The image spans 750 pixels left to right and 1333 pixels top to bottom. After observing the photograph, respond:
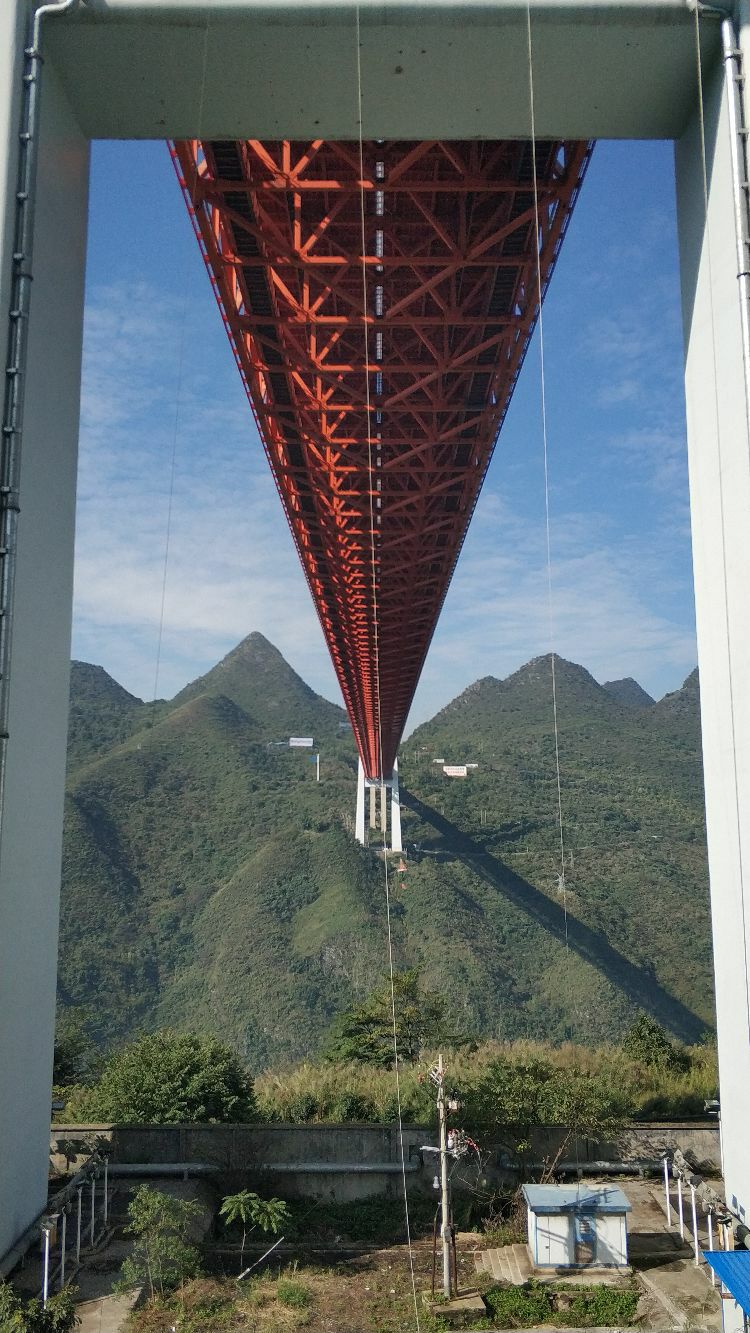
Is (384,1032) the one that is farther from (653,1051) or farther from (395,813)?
(395,813)

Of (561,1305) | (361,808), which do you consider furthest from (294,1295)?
(361,808)

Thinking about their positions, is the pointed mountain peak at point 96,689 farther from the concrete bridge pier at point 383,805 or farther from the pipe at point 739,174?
the pipe at point 739,174

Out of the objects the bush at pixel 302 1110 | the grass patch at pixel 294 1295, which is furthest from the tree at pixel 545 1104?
the grass patch at pixel 294 1295

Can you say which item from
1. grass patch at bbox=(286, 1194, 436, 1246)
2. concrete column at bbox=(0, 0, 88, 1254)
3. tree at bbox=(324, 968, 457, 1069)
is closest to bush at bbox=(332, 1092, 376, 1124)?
grass patch at bbox=(286, 1194, 436, 1246)

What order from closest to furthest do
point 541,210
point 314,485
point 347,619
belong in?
point 541,210 < point 314,485 < point 347,619

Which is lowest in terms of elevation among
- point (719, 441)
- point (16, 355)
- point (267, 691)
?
point (719, 441)

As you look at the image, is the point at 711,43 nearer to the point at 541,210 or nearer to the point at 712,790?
the point at 541,210

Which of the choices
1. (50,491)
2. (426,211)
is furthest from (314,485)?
(50,491)

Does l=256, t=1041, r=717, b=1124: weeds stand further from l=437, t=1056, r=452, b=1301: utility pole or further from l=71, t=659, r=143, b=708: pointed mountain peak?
l=71, t=659, r=143, b=708: pointed mountain peak
